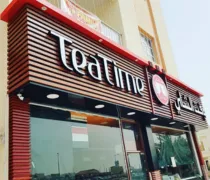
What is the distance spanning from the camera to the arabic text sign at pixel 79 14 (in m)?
6.80

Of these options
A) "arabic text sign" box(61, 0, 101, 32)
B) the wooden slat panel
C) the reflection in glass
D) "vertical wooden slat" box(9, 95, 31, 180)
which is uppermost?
"arabic text sign" box(61, 0, 101, 32)

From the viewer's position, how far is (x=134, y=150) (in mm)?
7477

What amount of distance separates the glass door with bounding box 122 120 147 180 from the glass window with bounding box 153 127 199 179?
1.08 metres

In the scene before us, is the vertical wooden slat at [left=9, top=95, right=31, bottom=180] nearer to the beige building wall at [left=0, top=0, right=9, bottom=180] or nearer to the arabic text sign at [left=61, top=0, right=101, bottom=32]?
the beige building wall at [left=0, top=0, right=9, bottom=180]

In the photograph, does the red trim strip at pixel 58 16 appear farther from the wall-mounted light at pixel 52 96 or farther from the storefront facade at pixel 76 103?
the wall-mounted light at pixel 52 96

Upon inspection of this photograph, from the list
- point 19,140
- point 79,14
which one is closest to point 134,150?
point 19,140

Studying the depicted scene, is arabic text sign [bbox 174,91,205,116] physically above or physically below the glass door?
above

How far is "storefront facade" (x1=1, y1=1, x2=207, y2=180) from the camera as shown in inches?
174

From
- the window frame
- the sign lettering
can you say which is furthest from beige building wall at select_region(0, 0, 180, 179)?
the sign lettering

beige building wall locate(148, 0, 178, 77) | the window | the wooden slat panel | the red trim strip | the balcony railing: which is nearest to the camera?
the wooden slat panel

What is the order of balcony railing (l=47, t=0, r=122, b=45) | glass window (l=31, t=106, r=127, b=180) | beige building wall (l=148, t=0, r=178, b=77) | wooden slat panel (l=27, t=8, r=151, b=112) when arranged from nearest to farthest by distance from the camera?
wooden slat panel (l=27, t=8, r=151, b=112)
glass window (l=31, t=106, r=127, b=180)
balcony railing (l=47, t=0, r=122, b=45)
beige building wall (l=148, t=0, r=178, b=77)

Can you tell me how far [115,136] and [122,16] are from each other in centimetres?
507

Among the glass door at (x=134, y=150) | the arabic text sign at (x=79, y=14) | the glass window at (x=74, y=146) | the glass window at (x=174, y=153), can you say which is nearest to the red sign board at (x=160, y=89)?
the glass door at (x=134, y=150)

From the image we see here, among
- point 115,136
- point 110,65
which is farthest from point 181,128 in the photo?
point 110,65
